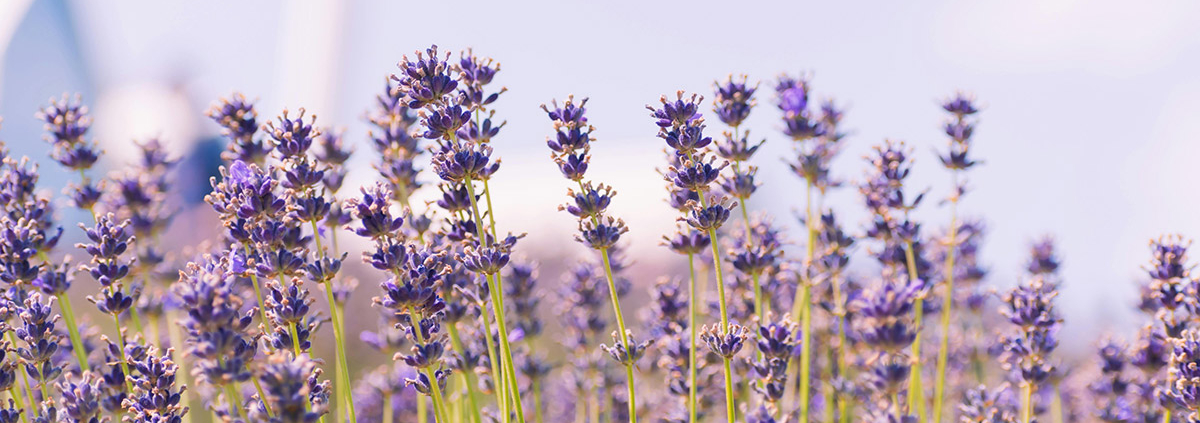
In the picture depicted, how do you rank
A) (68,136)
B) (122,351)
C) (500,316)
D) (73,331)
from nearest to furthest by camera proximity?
1. (500,316)
2. (122,351)
3. (73,331)
4. (68,136)

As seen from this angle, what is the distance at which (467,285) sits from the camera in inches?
89.7

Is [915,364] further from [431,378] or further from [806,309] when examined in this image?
[431,378]

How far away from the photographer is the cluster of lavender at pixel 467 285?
1.74 metres

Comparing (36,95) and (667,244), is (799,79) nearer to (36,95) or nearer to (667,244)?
(667,244)

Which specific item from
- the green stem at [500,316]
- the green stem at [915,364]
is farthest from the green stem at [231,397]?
the green stem at [915,364]

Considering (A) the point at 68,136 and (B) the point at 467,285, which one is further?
(A) the point at 68,136

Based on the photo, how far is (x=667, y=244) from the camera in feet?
7.59

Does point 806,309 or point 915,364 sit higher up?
point 806,309

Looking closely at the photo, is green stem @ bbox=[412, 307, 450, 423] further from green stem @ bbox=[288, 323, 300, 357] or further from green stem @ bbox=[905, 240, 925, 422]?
green stem @ bbox=[905, 240, 925, 422]

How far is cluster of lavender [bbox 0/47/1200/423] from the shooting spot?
1.74m

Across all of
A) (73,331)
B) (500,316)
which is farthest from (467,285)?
(73,331)

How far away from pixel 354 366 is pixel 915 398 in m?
5.04

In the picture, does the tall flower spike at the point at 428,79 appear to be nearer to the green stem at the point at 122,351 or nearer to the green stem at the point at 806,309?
the green stem at the point at 122,351

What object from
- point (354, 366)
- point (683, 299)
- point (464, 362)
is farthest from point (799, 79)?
point (354, 366)
